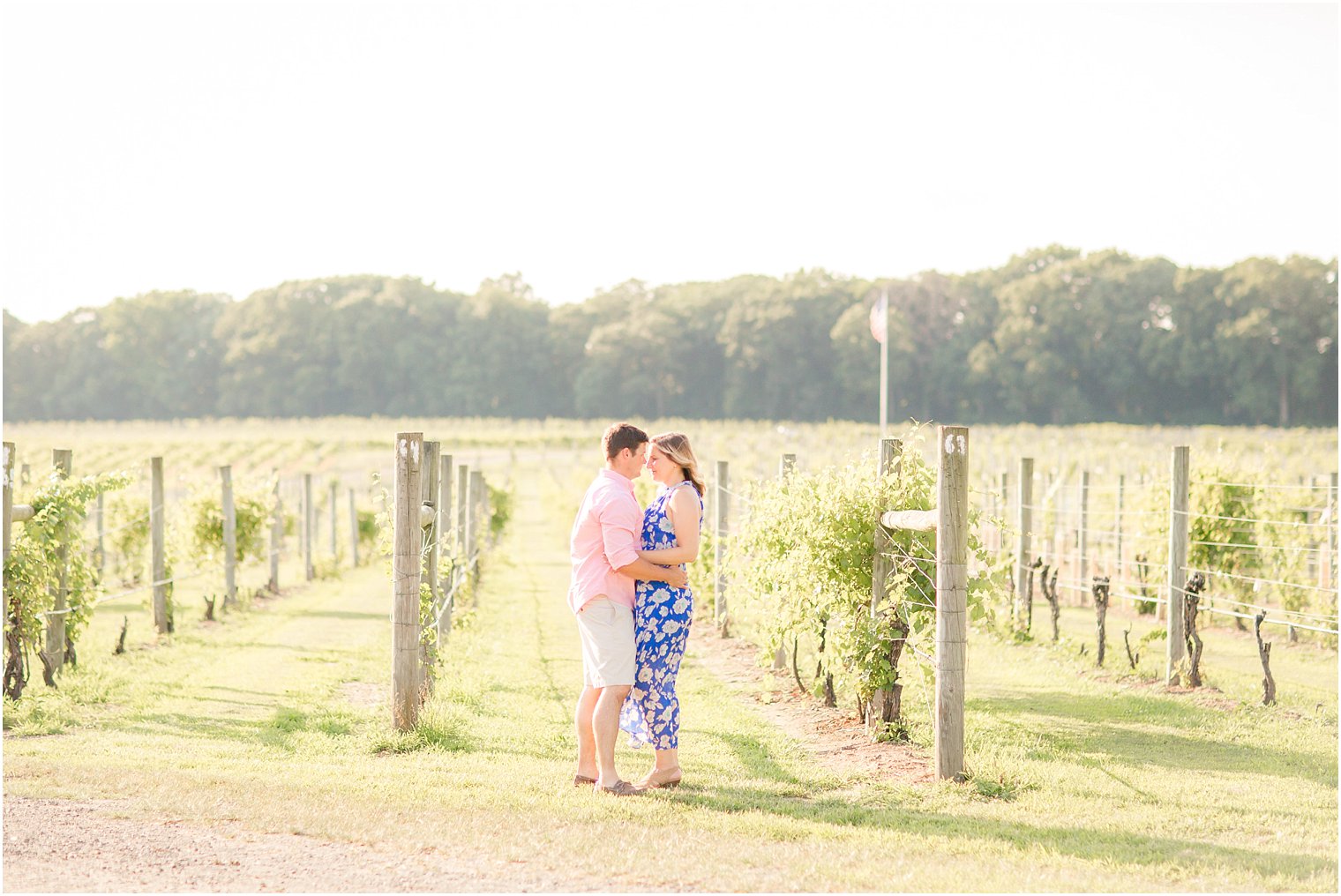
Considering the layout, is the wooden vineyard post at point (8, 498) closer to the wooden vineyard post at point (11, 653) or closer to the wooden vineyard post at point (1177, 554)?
the wooden vineyard post at point (11, 653)

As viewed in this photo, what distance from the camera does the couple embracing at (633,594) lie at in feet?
18.1

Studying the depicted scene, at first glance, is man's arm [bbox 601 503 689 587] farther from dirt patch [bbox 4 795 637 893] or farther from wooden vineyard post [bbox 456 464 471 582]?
wooden vineyard post [bbox 456 464 471 582]

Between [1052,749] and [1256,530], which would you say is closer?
[1052,749]

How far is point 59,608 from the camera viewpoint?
8.50 metres

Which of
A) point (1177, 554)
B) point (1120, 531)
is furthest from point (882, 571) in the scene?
point (1120, 531)

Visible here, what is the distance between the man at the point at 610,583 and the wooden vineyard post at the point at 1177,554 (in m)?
4.91

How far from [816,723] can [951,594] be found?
2045 mm

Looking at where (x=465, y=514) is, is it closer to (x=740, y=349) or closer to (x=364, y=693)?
(x=364, y=693)

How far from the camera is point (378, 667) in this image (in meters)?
9.70

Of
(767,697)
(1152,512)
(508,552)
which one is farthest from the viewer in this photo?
(508,552)

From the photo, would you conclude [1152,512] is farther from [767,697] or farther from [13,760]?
[13,760]

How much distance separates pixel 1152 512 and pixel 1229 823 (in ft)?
24.6

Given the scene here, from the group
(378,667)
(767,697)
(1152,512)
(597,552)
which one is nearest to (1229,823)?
(597,552)

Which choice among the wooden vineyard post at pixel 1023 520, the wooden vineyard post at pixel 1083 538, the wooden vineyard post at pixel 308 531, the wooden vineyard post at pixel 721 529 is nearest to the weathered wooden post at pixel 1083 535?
the wooden vineyard post at pixel 1083 538
